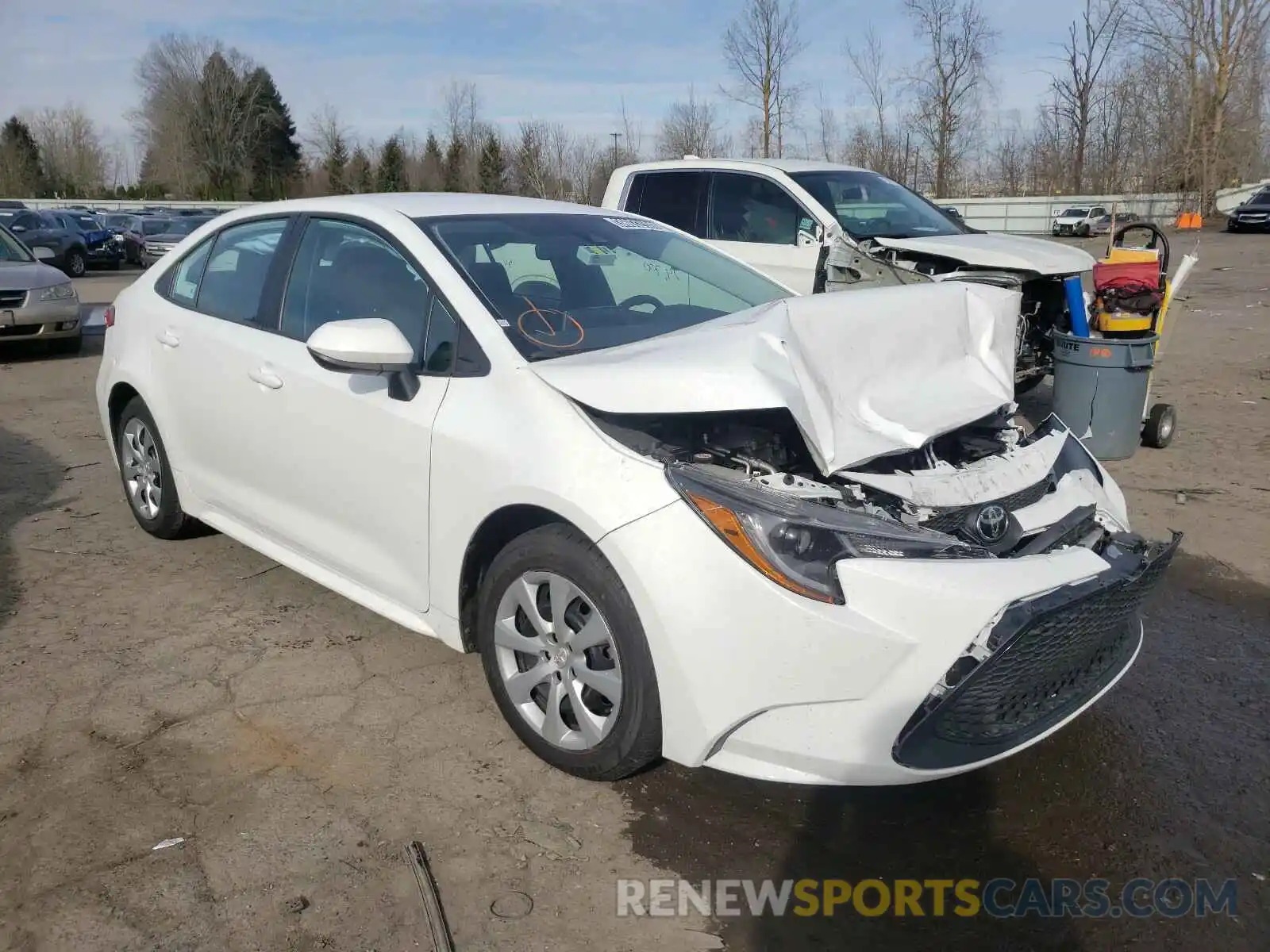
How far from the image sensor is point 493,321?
3.30m

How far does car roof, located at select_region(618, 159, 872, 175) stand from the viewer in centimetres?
865

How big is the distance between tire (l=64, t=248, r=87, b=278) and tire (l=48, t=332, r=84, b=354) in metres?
15.1

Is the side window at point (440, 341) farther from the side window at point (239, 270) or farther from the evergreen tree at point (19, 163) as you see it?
the evergreen tree at point (19, 163)

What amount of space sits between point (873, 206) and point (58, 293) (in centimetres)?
Result: 896

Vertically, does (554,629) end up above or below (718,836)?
above

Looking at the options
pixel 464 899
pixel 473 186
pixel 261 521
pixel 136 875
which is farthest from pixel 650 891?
pixel 473 186

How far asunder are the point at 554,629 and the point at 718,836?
0.74 meters

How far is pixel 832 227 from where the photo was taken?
8062 millimetres

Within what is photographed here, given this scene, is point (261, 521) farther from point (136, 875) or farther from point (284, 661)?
point (136, 875)

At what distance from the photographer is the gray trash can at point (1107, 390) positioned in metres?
6.66

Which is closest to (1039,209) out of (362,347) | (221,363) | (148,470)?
(148,470)

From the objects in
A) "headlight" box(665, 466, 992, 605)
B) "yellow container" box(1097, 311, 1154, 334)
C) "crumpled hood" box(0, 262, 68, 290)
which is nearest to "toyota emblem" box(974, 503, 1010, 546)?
"headlight" box(665, 466, 992, 605)

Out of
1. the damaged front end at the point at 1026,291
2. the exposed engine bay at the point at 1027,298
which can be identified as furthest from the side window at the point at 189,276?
the exposed engine bay at the point at 1027,298

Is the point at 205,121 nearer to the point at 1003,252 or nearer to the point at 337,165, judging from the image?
the point at 337,165
